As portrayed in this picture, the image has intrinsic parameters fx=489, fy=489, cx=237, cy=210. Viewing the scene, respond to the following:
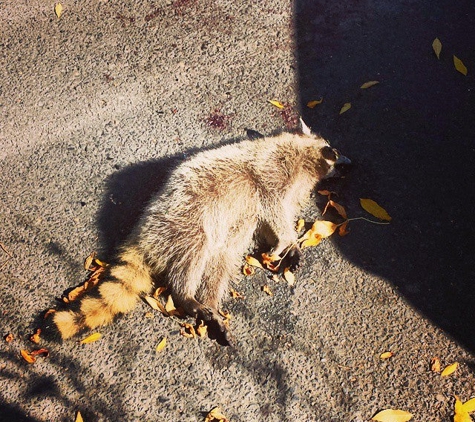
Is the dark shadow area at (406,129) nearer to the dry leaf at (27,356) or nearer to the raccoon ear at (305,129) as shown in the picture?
the raccoon ear at (305,129)

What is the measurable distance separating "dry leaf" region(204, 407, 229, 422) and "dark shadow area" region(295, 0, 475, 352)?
147 centimetres

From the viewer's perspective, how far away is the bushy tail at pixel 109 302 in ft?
10.1

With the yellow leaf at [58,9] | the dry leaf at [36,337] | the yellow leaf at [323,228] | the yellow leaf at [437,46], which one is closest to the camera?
the dry leaf at [36,337]

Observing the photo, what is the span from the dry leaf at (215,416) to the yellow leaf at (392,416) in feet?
3.14

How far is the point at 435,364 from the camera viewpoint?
3.28 meters

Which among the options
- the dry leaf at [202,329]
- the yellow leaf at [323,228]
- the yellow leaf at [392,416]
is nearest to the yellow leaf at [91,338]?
the dry leaf at [202,329]

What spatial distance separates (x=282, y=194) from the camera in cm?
376

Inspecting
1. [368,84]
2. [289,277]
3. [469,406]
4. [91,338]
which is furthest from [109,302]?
[368,84]

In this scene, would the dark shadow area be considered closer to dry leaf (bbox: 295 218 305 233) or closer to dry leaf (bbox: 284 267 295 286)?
dry leaf (bbox: 295 218 305 233)

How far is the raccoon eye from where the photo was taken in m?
3.91

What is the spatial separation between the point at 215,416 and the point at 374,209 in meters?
1.97

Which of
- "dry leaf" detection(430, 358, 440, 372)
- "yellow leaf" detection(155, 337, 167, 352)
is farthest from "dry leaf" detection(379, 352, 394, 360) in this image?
"yellow leaf" detection(155, 337, 167, 352)

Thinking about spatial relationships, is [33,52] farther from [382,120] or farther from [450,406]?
[450,406]

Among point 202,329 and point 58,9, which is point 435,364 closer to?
point 202,329
